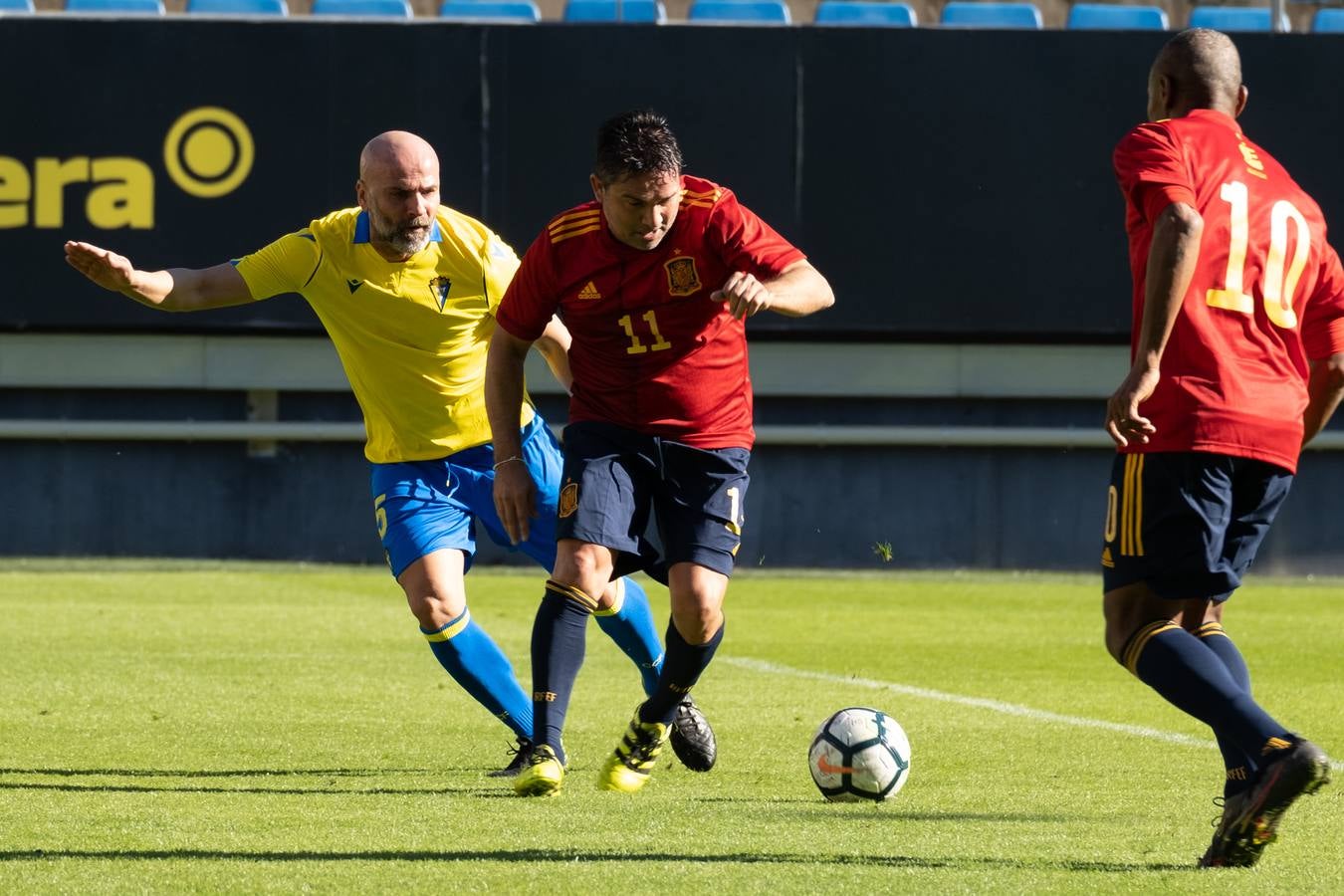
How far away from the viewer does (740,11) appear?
17.5 metres

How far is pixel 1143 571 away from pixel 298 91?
13.4 metres

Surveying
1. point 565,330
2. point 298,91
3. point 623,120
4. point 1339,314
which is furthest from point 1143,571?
point 298,91

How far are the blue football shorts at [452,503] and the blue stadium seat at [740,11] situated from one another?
1130 centimetres

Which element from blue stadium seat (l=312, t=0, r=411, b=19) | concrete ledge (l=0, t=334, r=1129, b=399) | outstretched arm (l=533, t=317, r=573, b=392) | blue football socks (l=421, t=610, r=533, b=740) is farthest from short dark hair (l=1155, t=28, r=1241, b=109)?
blue stadium seat (l=312, t=0, r=411, b=19)

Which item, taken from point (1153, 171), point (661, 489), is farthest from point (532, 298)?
point (1153, 171)

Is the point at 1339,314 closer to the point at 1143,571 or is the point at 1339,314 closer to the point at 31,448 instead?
the point at 1143,571

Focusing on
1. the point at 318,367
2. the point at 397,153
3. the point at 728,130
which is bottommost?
the point at 318,367

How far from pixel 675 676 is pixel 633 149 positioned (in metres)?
1.57

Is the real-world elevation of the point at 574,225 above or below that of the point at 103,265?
above

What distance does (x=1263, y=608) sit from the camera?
45.1ft

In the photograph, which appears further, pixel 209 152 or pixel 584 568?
pixel 209 152

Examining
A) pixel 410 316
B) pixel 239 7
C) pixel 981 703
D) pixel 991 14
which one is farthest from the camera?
pixel 991 14

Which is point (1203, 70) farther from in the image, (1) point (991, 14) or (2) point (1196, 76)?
(1) point (991, 14)

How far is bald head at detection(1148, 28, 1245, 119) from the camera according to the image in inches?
194
